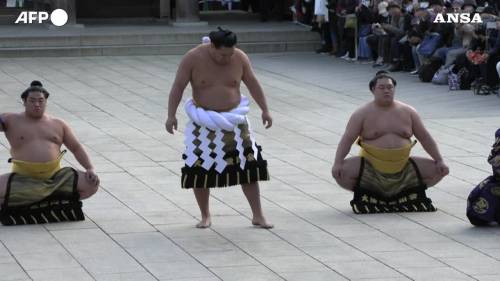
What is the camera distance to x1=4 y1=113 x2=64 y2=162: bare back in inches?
333

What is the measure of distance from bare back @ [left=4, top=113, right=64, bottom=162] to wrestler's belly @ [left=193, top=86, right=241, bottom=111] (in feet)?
3.17

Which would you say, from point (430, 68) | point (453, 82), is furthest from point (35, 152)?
point (430, 68)

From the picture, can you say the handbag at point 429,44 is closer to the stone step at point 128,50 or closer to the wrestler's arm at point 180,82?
the stone step at point 128,50

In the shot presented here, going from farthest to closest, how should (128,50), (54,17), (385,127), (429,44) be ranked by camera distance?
(54,17)
(128,50)
(429,44)
(385,127)

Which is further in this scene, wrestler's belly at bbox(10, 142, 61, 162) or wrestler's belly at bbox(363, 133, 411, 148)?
wrestler's belly at bbox(363, 133, 411, 148)

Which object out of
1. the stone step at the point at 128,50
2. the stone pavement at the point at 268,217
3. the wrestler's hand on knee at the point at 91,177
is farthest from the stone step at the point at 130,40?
the wrestler's hand on knee at the point at 91,177

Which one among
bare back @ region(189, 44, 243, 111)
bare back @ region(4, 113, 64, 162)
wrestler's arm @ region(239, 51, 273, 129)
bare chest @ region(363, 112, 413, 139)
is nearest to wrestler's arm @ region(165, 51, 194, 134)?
bare back @ region(189, 44, 243, 111)

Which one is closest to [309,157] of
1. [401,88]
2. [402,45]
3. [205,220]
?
[205,220]

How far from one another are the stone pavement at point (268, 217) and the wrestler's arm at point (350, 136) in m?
0.40

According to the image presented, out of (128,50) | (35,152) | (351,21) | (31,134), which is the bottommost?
(128,50)

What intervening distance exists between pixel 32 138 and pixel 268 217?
63.5 inches

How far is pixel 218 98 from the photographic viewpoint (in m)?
8.31

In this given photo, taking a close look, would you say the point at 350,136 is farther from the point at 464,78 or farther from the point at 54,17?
the point at 54,17

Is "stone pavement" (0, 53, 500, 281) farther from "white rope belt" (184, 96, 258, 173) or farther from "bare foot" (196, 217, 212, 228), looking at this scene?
"white rope belt" (184, 96, 258, 173)
